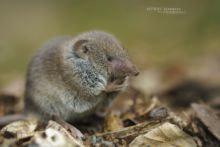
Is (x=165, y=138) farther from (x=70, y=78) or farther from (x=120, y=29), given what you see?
(x=120, y=29)

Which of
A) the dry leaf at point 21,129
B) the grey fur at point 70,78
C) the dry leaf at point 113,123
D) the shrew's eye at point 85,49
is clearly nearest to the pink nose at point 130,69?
the grey fur at point 70,78

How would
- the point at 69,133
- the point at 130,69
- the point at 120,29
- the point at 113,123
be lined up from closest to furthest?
the point at 69,133 → the point at 130,69 → the point at 113,123 → the point at 120,29

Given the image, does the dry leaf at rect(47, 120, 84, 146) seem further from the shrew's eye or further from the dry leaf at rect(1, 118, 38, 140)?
the shrew's eye

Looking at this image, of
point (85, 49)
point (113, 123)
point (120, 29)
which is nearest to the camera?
point (85, 49)

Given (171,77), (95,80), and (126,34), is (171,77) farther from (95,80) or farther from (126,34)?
(126,34)

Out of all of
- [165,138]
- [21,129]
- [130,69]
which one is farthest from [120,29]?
[165,138]

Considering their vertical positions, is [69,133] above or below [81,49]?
below

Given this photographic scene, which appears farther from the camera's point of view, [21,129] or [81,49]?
[81,49]
